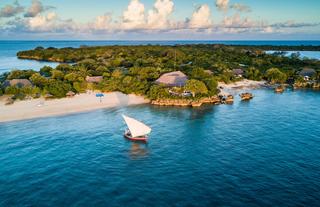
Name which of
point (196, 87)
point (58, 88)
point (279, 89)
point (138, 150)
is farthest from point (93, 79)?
point (279, 89)

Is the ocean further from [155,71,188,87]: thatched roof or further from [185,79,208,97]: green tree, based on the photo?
[155,71,188,87]: thatched roof

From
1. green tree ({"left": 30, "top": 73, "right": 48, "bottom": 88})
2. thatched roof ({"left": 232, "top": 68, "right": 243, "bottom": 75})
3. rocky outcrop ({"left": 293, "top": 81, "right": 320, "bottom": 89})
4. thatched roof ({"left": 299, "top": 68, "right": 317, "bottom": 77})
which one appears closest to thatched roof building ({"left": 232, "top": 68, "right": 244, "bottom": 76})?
thatched roof ({"left": 232, "top": 68, "right": 243, "bottom": 75})

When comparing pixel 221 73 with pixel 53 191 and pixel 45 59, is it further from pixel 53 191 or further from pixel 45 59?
pixel 45 59

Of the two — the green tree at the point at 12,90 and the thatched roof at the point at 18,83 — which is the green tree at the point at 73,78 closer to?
the thatched roof at the point at 18,83

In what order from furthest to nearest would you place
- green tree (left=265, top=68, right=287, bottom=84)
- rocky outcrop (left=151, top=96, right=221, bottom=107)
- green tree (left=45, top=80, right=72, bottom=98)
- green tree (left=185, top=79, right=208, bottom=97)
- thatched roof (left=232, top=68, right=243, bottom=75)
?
Result: thatched roof (left=232, top=68, right=243, bottom=75) → green tree (left=265, top=68, right=287, bottom=84) → green tree (left=45, top=80, right=72, bottom=98) → green tree (left=185, top=79, right=208, bottom=97) → rocky outcrop (left=151, top=96, right=221, bottom=107)

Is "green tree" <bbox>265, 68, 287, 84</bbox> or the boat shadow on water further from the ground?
"green tree" <bbox>265, 68, 287, 84</bbox>

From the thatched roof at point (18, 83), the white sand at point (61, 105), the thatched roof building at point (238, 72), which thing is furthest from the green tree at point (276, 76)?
the thatched roof at point (18, 83)

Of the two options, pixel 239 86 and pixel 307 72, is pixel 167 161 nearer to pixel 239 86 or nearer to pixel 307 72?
pixel 239 86

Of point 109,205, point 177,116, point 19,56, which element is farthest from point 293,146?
point 19,56
